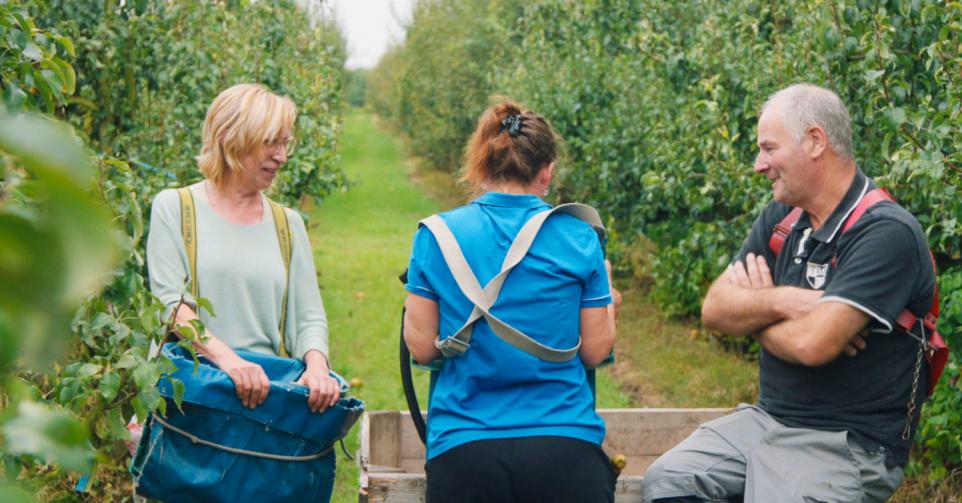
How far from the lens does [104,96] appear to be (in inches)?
241

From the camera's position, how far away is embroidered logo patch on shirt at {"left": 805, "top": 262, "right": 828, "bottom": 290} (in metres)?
3.64

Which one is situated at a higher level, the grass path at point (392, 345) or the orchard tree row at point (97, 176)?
the orchard tree row at point (97, 176)

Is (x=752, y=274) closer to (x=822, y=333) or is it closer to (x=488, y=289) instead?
(x=822, y=333)

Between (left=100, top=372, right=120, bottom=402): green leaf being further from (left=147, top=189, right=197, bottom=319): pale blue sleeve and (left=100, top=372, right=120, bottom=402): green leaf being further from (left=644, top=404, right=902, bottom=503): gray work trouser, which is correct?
(left=644, top=404, right=902, bottom=503): gray work trouser

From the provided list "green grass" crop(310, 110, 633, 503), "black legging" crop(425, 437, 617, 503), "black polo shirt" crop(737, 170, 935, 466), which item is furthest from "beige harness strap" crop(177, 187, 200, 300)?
"green grass" crop(310, 110, 633, 503)

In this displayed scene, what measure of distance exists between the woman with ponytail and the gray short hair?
91 centimetres

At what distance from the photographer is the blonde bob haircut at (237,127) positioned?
11.8 feet

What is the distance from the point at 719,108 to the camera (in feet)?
24.1

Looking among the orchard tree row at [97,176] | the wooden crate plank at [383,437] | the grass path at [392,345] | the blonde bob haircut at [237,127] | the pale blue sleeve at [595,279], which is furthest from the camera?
the grass path at [392,345]

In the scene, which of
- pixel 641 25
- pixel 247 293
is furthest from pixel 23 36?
pixel 641 25

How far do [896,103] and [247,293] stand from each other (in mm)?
3057

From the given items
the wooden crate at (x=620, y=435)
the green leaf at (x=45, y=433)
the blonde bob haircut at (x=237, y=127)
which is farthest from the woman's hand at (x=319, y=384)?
the green leaf at (x=45, y=433)

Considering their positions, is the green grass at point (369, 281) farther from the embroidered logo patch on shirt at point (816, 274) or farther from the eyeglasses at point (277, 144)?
the embroidered logo patch on shirt at point (816, 274)

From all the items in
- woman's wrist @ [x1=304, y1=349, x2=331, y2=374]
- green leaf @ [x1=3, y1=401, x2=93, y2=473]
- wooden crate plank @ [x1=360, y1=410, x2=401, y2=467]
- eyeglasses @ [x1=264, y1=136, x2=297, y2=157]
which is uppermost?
green leaf @ [x1=3, y1=401, x2=93, y2=473]
